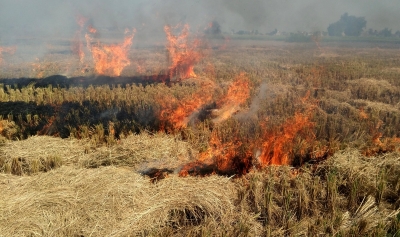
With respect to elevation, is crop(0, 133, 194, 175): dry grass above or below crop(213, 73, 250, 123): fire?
below

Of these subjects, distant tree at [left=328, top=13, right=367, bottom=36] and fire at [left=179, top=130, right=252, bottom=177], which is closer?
fire at [left=179, top=130, right=252, bottom=177]

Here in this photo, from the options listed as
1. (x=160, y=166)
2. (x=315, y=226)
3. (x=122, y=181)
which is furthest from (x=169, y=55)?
(x=315, y=226)

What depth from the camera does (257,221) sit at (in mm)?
4184

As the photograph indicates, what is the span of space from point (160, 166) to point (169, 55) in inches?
532

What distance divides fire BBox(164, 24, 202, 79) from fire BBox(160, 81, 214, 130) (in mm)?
3710

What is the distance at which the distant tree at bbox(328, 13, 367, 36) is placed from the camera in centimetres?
6631

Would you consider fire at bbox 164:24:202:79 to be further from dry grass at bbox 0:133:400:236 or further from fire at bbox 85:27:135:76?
dry grass at bbox 0:133:400:236

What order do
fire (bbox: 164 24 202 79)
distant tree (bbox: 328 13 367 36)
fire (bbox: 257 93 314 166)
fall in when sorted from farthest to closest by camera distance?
distant tree (bbox: 328 13 367 36) < fire (bbox: 164 24 202 79) < fire (bbox: 257 93 314 166)

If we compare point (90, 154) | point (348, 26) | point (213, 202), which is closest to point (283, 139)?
point (213, 202)

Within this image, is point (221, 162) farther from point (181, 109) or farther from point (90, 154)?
point (181, 109)

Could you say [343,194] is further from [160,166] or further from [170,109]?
[170,109]

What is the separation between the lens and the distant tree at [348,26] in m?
66.3

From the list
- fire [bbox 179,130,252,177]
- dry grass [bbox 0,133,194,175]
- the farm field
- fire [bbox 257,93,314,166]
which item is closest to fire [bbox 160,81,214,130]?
the farm field

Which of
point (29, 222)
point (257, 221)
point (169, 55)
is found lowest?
point (257, 221)
